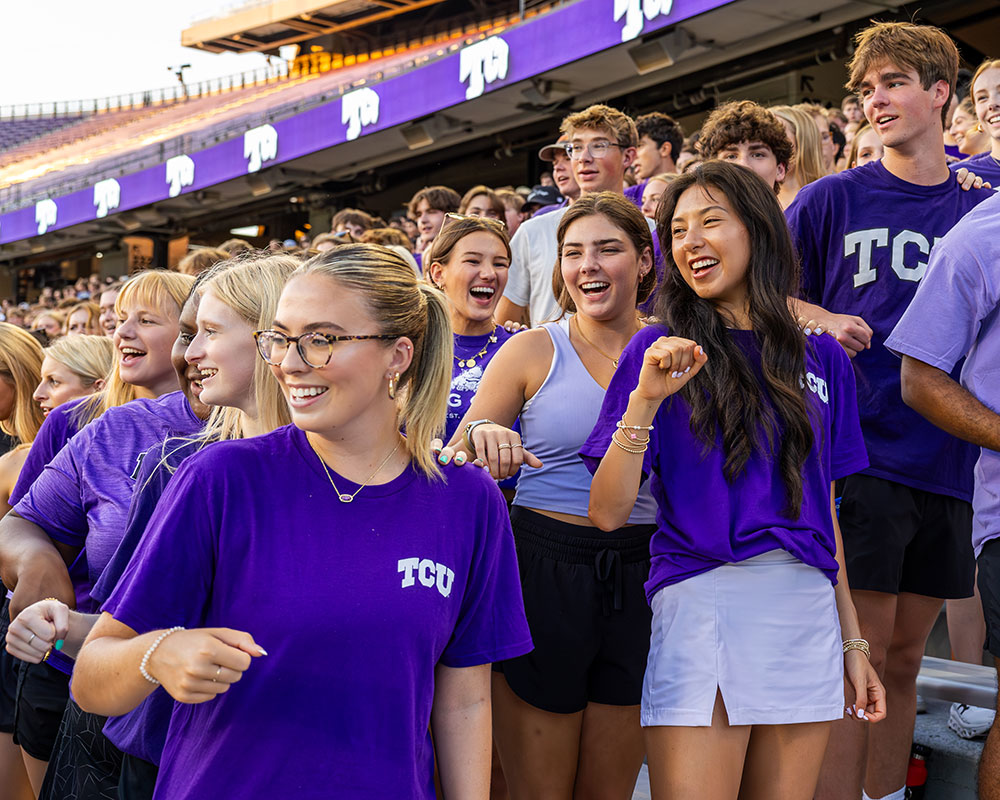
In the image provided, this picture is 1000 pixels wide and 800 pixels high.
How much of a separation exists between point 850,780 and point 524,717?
2.69 feet

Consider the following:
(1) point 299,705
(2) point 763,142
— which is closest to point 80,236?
(2) point 763,142

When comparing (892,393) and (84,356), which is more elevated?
(84,356)

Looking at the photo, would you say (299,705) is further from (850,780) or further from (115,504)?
(850,780)

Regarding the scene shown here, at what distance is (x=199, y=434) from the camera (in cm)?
206

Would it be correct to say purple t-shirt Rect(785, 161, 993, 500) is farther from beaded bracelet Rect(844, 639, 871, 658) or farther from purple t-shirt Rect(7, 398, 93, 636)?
purple t-shirt Rect(7, 398, 93, 636)

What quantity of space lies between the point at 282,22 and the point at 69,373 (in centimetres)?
2640

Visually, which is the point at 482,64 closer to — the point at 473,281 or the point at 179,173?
the point at 179,173

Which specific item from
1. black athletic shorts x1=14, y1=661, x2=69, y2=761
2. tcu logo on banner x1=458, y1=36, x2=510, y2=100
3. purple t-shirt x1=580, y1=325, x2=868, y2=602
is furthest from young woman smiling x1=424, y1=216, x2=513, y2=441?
tcu logo on banner x1=458, y1=36, x2=510, y2=100

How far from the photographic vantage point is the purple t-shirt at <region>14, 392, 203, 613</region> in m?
2.11

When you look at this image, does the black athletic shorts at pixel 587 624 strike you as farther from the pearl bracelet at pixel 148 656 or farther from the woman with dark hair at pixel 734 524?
the pearl bracelet at pixel 148 656

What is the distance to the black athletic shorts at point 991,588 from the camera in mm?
2094

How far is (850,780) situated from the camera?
8.01 ft

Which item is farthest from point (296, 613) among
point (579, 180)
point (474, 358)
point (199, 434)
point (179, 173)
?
point (179, 173)

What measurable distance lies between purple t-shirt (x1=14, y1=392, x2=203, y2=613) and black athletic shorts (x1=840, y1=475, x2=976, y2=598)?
1641mm
